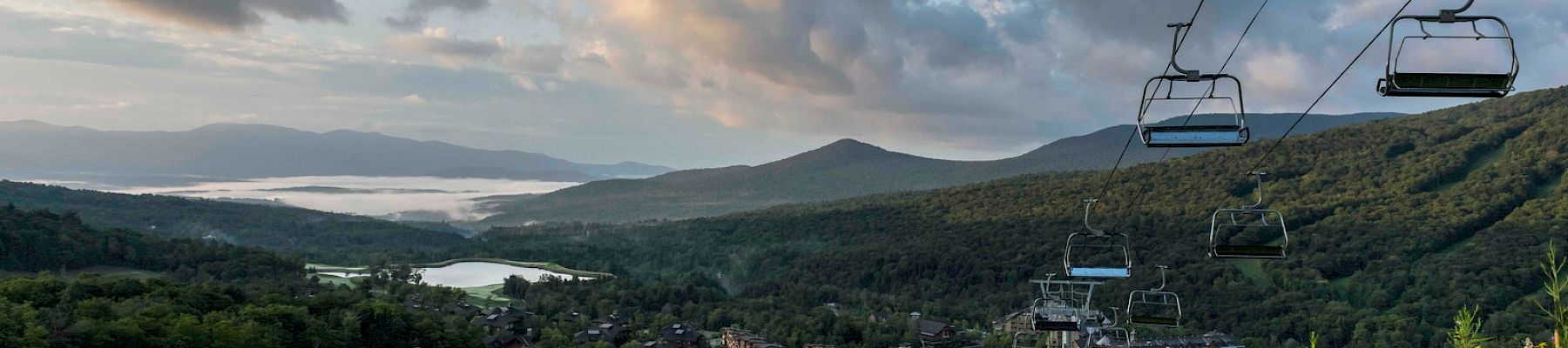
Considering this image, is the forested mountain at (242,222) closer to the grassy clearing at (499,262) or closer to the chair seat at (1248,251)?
the grassy clearing at (499,262)

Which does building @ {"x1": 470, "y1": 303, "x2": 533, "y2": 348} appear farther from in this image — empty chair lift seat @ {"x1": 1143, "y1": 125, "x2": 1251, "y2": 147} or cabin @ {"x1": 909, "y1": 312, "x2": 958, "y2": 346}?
empty chair lift seat @ {"x1": 1143, "y1": 125, "x2": 1251, "y2": 147}

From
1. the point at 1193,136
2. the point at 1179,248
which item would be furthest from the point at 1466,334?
the point at 1179,248

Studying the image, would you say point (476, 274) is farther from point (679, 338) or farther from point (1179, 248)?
point (1179, 248)

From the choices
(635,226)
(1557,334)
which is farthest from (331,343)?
(635,226)

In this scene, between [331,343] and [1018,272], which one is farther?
[1018,272]

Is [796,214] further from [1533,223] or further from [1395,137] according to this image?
[1533,223]

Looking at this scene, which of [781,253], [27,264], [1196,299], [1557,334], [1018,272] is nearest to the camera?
[1557,334]

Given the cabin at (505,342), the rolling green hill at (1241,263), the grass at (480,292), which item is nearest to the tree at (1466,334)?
the cabin at (505,342)

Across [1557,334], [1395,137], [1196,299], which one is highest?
[1395,137]
